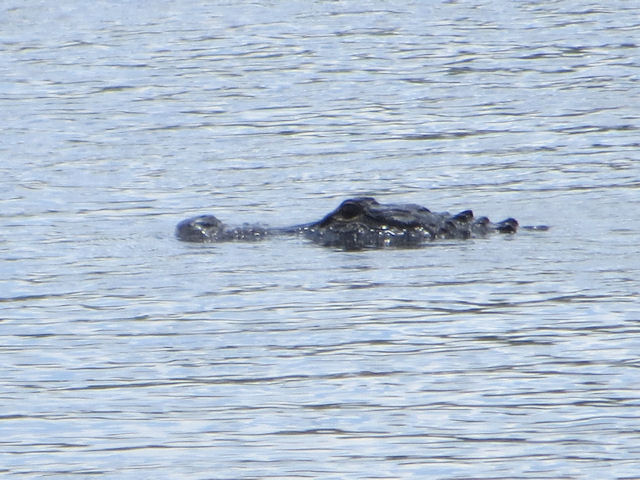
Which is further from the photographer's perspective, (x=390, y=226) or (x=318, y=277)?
(x=390, y=226)

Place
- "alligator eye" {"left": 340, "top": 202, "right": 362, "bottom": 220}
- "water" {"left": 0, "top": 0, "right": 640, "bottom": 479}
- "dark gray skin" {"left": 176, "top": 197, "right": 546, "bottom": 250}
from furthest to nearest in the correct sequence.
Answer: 1. "alligator eye" {"left": 340, "top": 202, "right": 362, "bottom": 220}
2. "dark gray skin" {"left": 176, "top": 197, "right": 546, "bottom": 250}
3. "water" {"left": 0, "top": 0, "right": 640, "bottom": 479}

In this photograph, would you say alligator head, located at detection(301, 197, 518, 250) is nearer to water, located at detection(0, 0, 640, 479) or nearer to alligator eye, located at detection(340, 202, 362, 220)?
alligator eye, located at detection(340, 202, 362, 220)

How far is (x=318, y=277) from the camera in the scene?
12.1 meters

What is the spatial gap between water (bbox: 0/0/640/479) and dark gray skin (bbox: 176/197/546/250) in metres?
0.28

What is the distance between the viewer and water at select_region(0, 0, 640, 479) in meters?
8.08

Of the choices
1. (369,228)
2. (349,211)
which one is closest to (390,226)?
(369,228)

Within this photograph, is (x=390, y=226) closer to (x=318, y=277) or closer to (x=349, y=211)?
(x=349, y=211)

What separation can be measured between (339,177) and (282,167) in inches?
33.4

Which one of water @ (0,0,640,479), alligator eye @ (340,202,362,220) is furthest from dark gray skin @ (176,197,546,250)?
water @ (0,0,640,479)

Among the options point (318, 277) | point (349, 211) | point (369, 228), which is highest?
point (349, 211)

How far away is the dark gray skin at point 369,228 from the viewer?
13836 mm

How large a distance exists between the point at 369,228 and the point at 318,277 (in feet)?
6.58

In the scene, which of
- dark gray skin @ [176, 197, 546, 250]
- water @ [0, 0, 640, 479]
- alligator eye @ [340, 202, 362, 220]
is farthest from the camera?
alligator eye @ [340, 202, 362, 220]

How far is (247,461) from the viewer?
25.5ft
